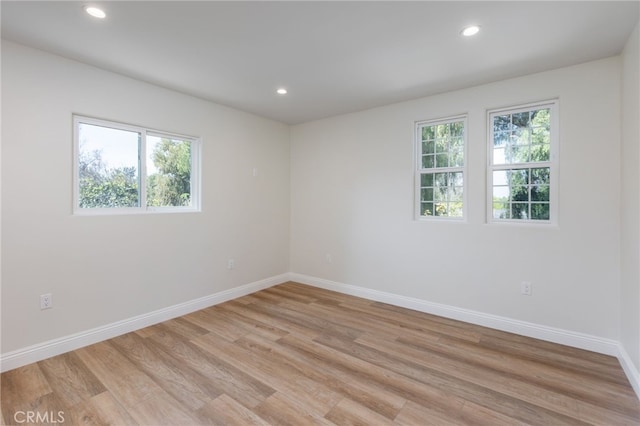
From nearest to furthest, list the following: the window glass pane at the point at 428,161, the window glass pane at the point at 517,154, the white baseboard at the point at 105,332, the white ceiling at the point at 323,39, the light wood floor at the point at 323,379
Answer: the light wood floor at the point at 323,379 < the white ceiling at the point at 323,39 < the white baseboard at the point at 105,332 < the window glass pane at the point at 517,154 < the window glass pane at the point at 428,161

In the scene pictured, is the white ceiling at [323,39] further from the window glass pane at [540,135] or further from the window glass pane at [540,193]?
the window glass pane at [540,193]

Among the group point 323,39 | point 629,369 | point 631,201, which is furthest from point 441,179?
point 629,369

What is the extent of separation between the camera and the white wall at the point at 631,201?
2.07m

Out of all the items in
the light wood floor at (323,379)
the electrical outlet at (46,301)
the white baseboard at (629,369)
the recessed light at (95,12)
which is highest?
the recessed light at (95,12)

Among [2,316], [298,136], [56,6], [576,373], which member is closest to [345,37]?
[56,6]

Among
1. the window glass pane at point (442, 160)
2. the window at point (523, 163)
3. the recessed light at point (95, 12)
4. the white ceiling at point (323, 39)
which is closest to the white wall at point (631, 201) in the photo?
the white ceiling at point (323, 39)

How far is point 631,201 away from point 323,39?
2.58 m

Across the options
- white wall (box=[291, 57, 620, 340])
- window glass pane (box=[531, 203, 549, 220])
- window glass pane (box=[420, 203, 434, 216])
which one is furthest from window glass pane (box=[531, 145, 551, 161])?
window glass pane (box=[420, 203, 434, 216])

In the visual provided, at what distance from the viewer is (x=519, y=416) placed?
1.80 m

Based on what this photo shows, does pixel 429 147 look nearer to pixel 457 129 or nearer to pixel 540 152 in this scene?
pixel 457 129

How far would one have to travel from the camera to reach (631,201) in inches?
86.5

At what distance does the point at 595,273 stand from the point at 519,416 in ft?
5.21

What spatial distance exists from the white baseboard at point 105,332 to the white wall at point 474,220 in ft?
4.91

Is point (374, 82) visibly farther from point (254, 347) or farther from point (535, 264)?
point (254, 347)
